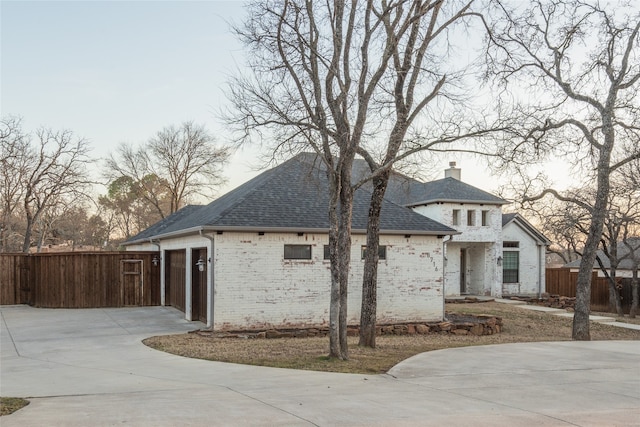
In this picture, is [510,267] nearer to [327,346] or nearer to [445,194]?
[445,194]

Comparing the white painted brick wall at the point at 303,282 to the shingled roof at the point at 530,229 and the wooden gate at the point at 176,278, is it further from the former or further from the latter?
the shingled roof at the point at 530,229

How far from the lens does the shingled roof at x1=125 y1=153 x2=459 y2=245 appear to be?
1630 centimetres

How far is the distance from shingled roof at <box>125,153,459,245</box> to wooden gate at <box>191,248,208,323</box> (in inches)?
32.5

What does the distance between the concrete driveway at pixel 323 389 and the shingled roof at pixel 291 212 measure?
4334 mm

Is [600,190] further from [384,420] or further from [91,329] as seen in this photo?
[91,329]

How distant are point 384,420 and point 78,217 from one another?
52.3 m

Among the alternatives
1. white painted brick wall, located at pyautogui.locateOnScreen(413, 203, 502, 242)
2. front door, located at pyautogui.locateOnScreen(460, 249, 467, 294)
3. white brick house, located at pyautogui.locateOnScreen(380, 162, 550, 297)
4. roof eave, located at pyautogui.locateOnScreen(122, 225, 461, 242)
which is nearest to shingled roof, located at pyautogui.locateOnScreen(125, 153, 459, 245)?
roof eave, located at pyautogui.locateOnScreen(122, 225, 461, 242)

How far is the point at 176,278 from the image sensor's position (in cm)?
2088

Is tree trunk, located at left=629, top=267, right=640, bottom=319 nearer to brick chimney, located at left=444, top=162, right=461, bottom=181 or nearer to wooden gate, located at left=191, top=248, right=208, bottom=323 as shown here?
brick chimney, located at left=444, top=162, right=461, bottom=181

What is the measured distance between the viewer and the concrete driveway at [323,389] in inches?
275

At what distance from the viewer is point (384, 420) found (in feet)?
22.8

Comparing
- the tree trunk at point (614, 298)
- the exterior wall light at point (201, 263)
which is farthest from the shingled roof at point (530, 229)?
the exterior wall light at point (201, 263)

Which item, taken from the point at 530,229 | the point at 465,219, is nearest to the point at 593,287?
the point at 530,229

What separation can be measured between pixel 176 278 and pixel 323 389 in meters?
13.1
